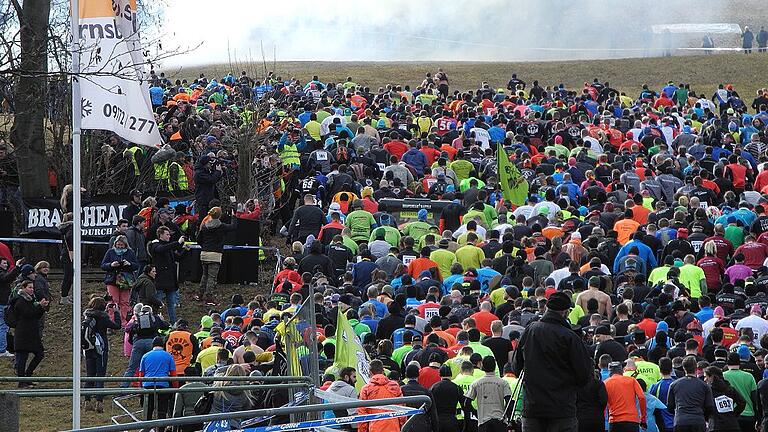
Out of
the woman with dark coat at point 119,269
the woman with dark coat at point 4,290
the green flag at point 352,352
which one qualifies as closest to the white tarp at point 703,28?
the woman with dark coat at point 119,269

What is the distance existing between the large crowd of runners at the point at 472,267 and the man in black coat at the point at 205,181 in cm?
4

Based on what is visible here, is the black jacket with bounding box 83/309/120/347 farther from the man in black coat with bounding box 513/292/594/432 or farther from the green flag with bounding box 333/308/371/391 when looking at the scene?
the man in black coat with bounding box 513/292/594/432

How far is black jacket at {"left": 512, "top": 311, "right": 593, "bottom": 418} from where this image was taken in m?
10.6

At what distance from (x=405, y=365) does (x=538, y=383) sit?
544 centimetres

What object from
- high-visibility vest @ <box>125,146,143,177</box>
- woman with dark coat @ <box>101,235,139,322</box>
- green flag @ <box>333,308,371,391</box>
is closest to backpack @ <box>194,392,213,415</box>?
green flag @ <box>333,308,371,391</box>

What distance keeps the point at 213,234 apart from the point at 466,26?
56.8 m

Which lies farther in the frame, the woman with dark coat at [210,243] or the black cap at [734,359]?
the woman with dark coat at [210,243]

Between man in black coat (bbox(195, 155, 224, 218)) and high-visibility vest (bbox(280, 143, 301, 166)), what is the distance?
9.22 feet

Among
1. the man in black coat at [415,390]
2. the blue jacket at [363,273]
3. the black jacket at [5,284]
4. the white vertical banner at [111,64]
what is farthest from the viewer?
the blue jacket at [363,273]

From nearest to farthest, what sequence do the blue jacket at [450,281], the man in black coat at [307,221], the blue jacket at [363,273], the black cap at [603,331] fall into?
the black cap at [603,331] → the blue jacket at [450,281] → the blue jacket at [363,273] → the man in black coat at [307,221]

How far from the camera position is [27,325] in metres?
18.2

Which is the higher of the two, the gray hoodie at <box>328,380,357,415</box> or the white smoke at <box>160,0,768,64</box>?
the white smoke at <box>160,0,768,64</box>

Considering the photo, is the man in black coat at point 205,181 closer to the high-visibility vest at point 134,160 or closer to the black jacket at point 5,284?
the high-visibility vest at point 134,160

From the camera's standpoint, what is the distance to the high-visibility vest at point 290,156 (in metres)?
27.4
